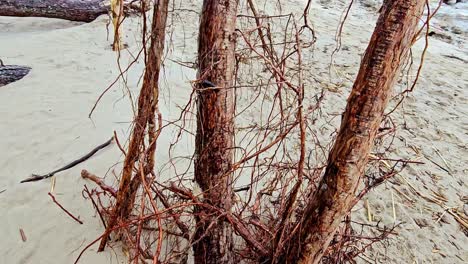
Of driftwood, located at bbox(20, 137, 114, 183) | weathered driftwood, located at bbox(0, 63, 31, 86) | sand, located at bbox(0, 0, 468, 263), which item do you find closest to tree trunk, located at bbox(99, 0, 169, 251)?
sand, located at bbox(0, 0, 468, 263)

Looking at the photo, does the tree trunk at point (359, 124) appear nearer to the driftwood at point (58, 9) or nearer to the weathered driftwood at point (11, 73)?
the weathered driftwood at point (11, 73)

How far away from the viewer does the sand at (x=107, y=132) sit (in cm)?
271

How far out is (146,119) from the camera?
220 centimetres

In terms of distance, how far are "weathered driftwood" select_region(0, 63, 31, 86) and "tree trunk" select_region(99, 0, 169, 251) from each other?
319cm

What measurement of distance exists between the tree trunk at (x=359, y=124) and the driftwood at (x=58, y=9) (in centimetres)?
561

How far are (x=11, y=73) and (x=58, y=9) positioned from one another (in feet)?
8.35

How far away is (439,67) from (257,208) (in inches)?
175

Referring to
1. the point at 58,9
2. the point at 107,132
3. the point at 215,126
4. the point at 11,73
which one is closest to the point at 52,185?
the point at 107,132

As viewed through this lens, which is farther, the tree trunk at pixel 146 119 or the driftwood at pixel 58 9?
the driftwood at pixel 58 9

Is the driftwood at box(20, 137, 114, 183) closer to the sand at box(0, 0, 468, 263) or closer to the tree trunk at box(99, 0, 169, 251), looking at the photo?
the sand at box(0, 0, 468, 263)

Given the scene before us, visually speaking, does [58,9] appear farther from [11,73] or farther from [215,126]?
[215,126]

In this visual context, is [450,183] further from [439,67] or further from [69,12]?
[69,12]

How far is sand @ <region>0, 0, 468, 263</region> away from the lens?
8.90 ft

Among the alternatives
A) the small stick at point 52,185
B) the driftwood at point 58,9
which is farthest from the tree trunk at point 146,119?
the driftwood at point 58,9
